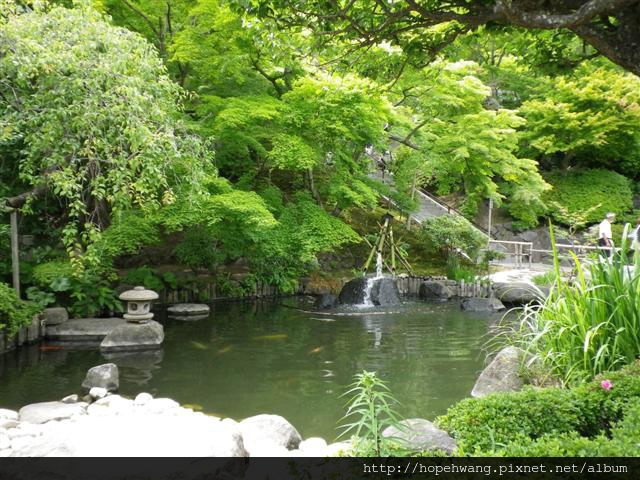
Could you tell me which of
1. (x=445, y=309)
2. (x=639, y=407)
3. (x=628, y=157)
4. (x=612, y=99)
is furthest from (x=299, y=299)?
(x=628, y=157)

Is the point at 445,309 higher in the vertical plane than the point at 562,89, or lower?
lower

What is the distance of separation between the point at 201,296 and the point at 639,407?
11.7 metres

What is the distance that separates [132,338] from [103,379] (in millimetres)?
2313

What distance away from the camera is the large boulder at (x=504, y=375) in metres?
5.66

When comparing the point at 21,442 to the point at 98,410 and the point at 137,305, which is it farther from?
the point at 137,305

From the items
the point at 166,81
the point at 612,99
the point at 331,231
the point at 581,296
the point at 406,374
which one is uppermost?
the point at 612,99

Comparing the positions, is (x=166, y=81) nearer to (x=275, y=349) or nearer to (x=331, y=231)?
(x=275, y=349)

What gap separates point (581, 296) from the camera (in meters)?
5.07

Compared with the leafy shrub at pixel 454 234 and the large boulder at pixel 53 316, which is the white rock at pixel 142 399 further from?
the leafy shrub at pixel 454 234

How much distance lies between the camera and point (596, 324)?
488 centimetres

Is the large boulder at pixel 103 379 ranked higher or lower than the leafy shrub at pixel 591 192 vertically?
lower

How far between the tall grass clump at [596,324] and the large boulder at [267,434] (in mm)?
2628

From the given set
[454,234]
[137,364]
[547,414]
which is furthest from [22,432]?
[454,234]

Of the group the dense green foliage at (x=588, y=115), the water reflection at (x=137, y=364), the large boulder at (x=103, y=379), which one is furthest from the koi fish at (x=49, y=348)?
the dense green foliage at (x=588, y=115)
